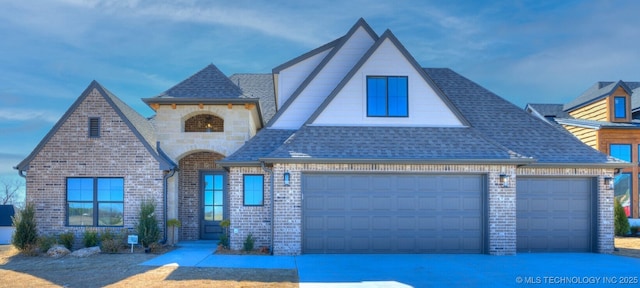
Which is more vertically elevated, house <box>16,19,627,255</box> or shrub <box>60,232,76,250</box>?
house <box>16,19,627,255</box>

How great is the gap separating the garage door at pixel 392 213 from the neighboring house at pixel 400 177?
0.10ft

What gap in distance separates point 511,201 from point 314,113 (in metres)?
6.40

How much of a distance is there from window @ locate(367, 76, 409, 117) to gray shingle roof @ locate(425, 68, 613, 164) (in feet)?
9.51

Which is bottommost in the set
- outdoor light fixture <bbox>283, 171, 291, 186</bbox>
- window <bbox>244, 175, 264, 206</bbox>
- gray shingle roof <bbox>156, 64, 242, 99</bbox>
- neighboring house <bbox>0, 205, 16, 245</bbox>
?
neighboring house <bbox>0, 205, 16, 245</bbox>

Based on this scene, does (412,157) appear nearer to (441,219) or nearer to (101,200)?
(441,219)

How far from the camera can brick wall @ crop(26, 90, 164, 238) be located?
1484cm

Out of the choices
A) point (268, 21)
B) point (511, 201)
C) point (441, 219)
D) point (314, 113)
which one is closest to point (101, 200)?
point (314, 113)

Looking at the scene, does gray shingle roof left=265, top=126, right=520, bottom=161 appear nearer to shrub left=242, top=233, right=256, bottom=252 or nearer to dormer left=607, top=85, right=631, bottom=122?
shrub left=242, top=233, right=256, bottom=252

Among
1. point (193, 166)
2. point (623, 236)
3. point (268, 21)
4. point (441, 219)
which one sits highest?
point (268, 21)

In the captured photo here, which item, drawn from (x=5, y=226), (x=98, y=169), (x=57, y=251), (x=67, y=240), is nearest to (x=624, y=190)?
(x=98, y=169)

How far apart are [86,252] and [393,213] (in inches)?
354

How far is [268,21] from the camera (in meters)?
18.4

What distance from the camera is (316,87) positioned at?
52.0ft

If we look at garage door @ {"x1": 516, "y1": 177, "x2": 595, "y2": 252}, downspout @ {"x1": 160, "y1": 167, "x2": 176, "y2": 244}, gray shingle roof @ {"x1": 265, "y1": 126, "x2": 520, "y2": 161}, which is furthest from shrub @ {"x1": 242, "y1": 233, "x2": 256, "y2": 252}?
garage door @ {"x1": 516, "y1": 177, "x2": 595, "y2": 252}
